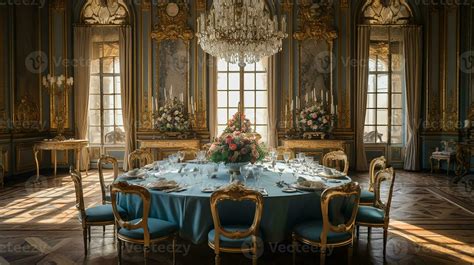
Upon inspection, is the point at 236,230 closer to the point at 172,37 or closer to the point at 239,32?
the point at 239,32

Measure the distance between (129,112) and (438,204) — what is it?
642 cm

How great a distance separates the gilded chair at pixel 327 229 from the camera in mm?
2977

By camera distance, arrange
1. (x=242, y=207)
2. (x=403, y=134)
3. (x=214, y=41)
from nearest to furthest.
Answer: (x=242, y=207), (x=214, y=41), (x=403, y=134)

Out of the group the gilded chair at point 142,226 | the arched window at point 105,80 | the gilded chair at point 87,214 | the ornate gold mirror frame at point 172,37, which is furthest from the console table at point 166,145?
the gilded chair at point 142,226

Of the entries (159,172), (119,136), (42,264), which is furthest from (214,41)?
(119,136)

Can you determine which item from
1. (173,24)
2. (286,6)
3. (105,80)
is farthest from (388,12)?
(105,80)

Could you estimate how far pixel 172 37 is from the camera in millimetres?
8977

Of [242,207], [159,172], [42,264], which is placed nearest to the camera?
[242,207]

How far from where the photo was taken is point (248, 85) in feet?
30.6

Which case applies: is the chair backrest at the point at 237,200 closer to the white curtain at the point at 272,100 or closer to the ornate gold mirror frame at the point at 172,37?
the white curtain at the point at 272,100

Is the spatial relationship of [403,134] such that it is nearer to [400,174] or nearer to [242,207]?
[400,174]

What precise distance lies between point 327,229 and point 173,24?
23.0 feet

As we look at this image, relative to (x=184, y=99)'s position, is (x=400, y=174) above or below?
below

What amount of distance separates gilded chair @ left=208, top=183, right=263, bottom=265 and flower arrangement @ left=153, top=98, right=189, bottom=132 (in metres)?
5.64
